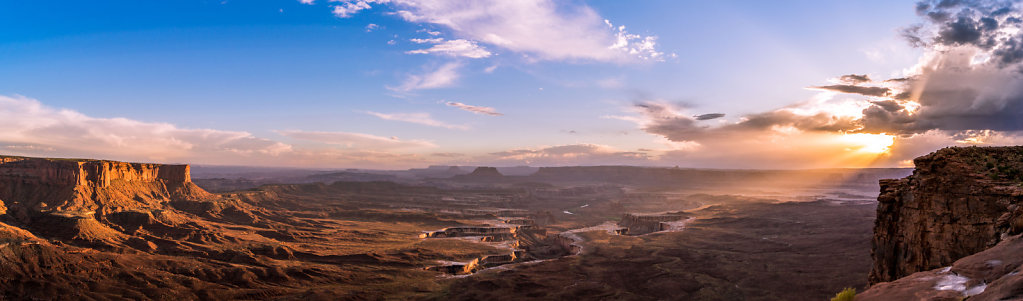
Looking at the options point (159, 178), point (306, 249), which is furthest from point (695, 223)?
point (159, 178)

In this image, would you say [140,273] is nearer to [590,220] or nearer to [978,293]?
[978,293]

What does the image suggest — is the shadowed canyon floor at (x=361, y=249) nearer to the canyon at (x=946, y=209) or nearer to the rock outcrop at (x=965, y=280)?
the canyon at (x=946, y=209)

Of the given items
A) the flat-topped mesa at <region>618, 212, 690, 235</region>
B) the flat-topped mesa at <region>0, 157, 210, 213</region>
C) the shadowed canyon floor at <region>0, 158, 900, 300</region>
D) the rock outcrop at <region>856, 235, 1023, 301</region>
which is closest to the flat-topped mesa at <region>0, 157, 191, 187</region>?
the flat-topped mesa at <region>0, 157, 210, 213</region>

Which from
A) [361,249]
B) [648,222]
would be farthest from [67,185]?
[648,222]

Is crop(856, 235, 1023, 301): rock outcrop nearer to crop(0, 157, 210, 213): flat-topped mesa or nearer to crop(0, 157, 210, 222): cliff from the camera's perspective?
crop(0, 157, 210, 222): cliff

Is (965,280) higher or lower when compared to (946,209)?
lower

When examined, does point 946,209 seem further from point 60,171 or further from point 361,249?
point 60,171
